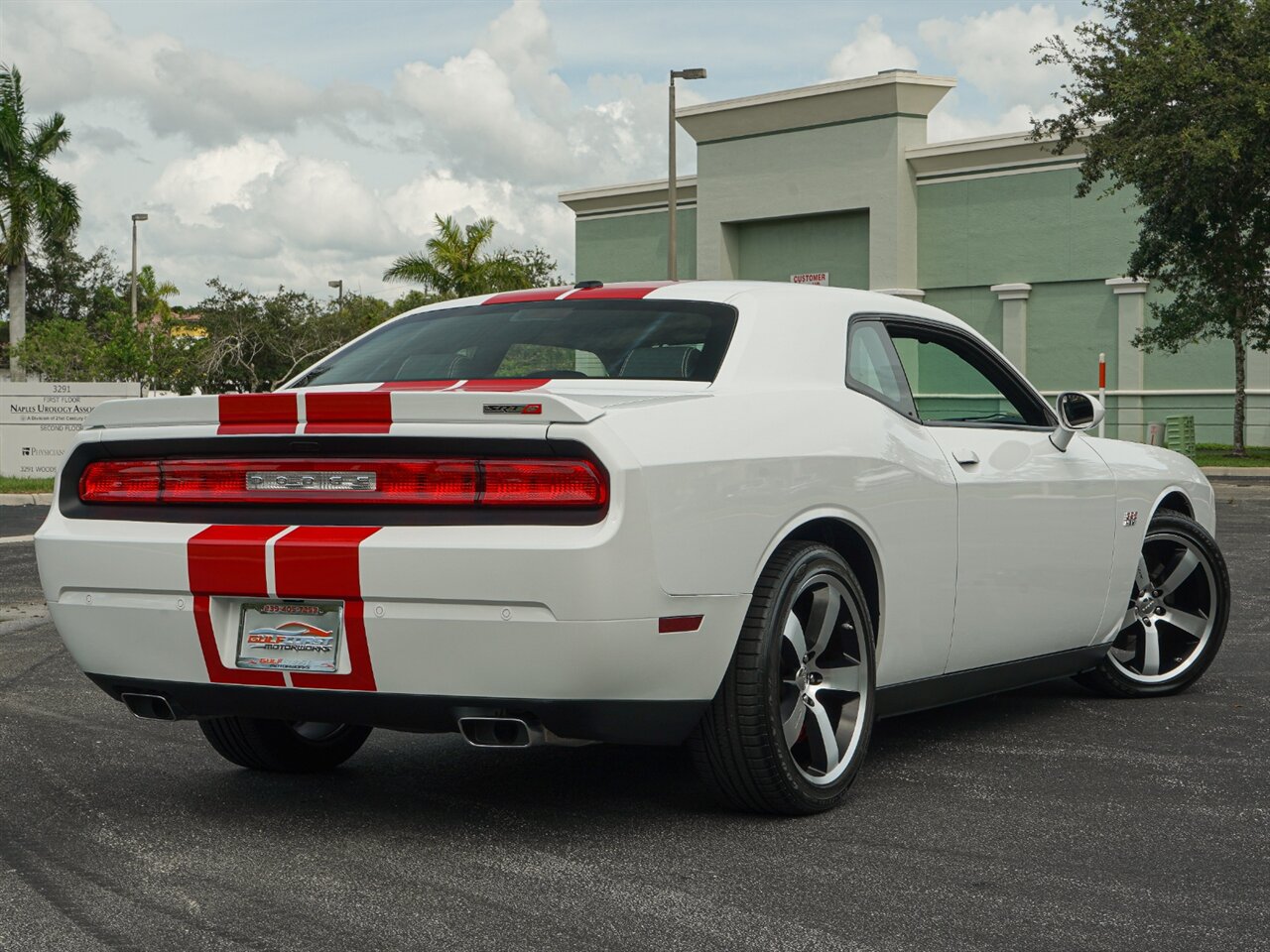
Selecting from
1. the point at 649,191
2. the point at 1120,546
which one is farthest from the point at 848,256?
the point at 1120,546

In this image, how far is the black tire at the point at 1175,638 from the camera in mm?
6848

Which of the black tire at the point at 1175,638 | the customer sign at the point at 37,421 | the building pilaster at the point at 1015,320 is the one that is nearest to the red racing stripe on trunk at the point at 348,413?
the black tire at the point at 1175,638

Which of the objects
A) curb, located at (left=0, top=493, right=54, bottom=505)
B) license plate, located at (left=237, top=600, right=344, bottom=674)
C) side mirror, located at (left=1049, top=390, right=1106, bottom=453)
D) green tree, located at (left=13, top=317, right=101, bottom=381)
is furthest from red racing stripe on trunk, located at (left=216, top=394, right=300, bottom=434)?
green tree, located at (left=13, top=317, right=101, bottom=381)

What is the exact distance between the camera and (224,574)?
4.38 m

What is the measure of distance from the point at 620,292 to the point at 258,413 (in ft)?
4.67

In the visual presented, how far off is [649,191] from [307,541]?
→ 43.9 m

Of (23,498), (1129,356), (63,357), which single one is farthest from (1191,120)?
(63,357)

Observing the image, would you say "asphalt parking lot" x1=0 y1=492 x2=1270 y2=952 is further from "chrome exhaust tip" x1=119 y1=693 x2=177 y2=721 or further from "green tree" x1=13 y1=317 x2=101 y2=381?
"green tree" x1=13 y1=317 x2=101 y2=381

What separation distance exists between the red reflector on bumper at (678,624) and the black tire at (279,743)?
4.88 feet

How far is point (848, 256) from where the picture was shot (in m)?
43.3

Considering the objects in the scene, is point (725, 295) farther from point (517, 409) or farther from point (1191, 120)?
point (1191, 120)

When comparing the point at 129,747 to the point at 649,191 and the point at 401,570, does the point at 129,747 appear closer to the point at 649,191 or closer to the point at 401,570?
the point at 401,570

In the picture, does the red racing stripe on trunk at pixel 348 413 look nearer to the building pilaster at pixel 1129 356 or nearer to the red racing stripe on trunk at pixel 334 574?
the red racing stripe on trunk at pixel 334 574

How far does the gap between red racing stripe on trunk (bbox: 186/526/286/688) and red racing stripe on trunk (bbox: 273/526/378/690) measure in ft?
0.21
